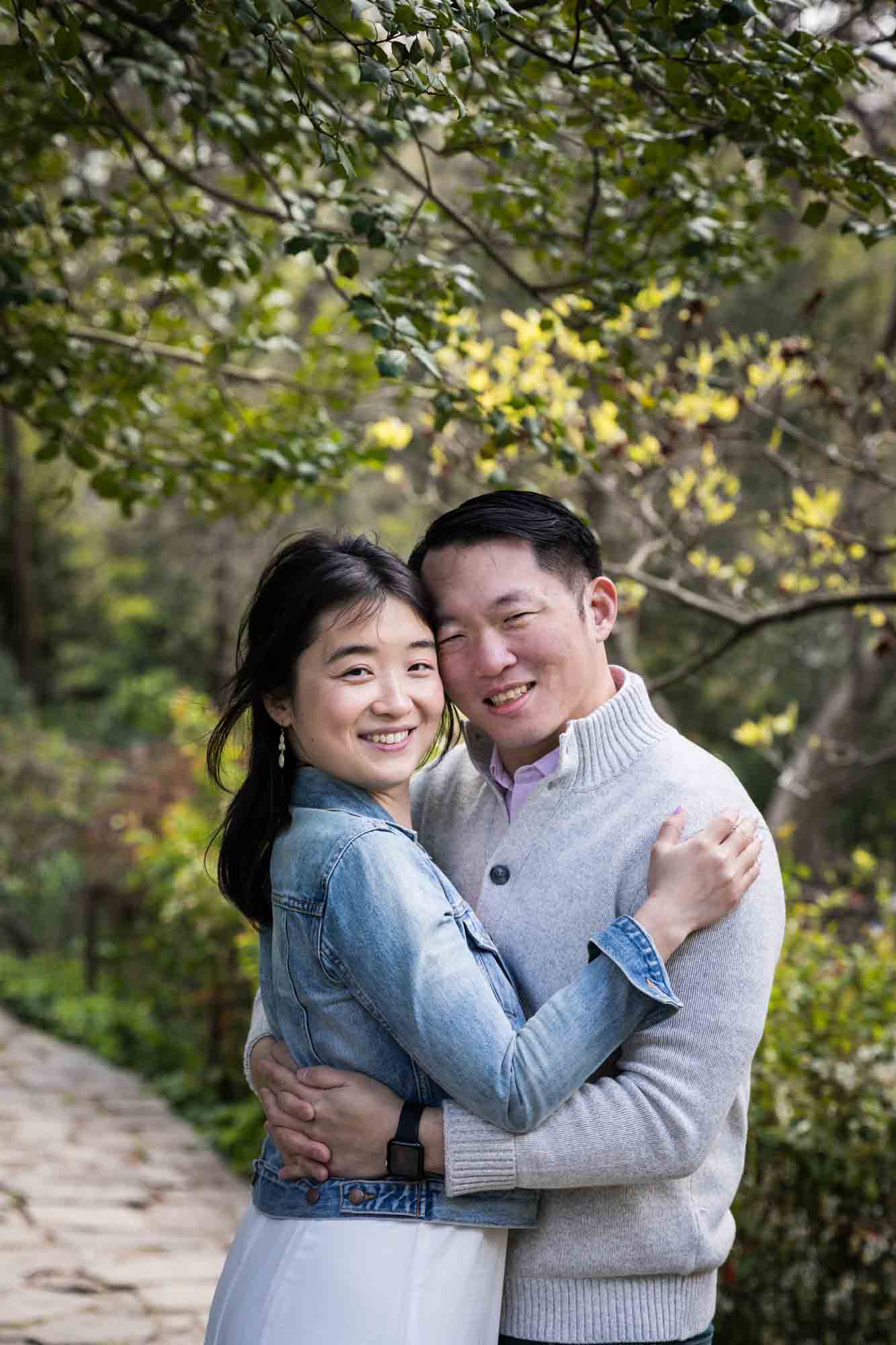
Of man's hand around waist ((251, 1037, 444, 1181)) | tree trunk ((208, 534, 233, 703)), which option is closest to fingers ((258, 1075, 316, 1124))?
man's hand around waist ((251, 1037, 444, 1181))

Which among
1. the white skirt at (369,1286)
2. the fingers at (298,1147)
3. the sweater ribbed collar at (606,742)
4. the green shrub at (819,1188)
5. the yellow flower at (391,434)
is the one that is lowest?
the green shrub at (819,1188)

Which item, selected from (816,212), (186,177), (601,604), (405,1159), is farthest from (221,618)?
Answer: (405,1159)

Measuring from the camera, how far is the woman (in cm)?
157

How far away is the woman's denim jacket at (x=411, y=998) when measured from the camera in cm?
156

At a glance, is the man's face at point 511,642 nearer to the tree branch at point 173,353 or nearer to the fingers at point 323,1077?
the fingers at point 323,1077

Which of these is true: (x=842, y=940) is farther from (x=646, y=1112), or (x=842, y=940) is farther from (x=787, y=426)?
(x=646, y=1112)

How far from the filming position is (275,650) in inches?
73.9

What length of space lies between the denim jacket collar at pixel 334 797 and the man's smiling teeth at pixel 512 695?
23cm

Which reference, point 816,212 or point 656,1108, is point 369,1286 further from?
point 816,212

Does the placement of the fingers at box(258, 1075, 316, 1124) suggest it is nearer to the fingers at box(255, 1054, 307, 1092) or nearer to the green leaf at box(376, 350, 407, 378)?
the fingers at box(255, 1054, 307, 1092)

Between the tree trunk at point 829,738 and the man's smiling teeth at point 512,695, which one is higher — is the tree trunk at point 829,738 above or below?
below

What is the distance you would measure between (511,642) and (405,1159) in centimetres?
70

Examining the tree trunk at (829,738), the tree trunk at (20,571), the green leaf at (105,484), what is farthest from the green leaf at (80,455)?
the tree trunk at (20,571)

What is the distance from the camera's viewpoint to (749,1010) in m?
1.64
